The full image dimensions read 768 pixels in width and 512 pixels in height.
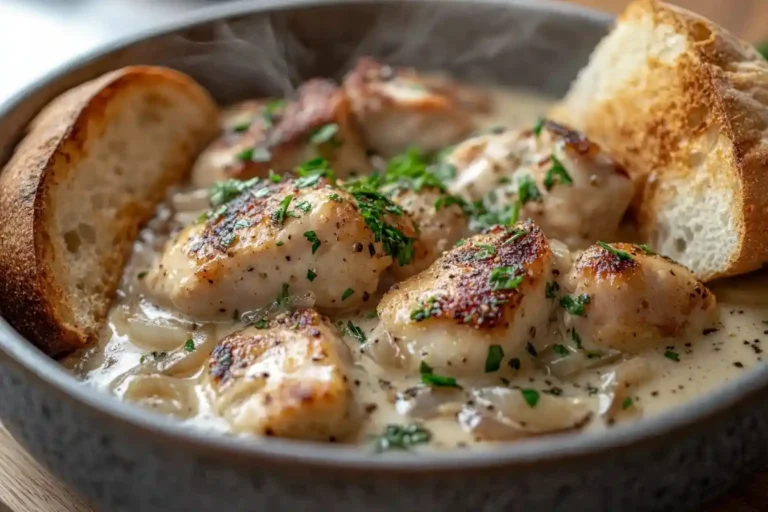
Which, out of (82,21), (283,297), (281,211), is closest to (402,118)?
(281,211)

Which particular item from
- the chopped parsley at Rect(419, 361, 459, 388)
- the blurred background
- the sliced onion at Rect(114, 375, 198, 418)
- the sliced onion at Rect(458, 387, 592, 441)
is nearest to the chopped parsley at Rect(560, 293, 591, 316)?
the sliced onion at Rect(458, 387, 592, 441)

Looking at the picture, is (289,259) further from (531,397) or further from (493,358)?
(531,397)

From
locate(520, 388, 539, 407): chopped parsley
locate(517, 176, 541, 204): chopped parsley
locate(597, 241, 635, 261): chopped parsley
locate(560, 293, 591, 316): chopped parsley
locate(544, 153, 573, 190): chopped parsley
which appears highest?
locate(544, 153, 573, 190): chopped parsley

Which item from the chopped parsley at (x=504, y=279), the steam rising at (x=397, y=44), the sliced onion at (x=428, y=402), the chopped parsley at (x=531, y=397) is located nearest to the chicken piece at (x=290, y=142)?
the steam rising at (x=397, y=44)

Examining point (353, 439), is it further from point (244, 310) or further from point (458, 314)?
point (244, 310)

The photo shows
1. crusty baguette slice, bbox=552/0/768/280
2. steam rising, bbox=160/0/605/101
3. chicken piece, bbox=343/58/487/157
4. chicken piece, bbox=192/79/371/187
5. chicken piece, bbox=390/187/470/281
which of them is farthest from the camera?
steam rising, bbox=160/0/605/101

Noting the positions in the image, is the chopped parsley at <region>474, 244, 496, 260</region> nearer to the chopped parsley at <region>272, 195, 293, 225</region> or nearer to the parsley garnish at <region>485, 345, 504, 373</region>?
the parsley garnish at <region>485, 345, 504, 373</region>

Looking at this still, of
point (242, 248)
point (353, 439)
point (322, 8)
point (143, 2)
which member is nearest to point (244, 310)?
point (242, 248)

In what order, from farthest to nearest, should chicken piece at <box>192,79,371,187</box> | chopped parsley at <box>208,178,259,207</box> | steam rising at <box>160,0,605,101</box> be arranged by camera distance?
steam rising at <box>160,0,605,101</box> → chicken piece at <box>192,79,371,187</box> → chopped parsley at <box>208,178,259,207</box>
